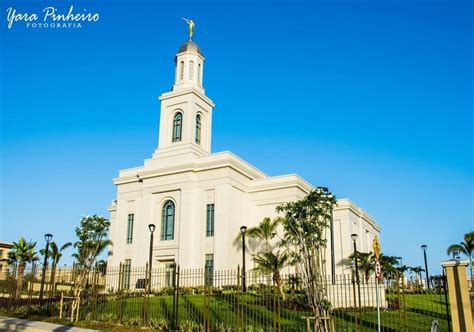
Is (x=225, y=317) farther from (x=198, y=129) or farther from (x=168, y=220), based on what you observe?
(x=198, y=129)

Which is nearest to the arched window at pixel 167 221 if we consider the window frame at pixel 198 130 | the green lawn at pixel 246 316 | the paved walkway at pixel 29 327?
the window frame at pixel 198 130

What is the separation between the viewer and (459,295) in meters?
12.0

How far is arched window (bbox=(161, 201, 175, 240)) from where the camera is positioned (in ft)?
107

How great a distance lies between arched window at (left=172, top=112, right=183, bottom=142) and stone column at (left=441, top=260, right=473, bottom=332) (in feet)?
82.7

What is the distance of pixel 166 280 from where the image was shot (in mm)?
31297

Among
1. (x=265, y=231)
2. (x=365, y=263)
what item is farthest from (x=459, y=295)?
(x=365, y=263)

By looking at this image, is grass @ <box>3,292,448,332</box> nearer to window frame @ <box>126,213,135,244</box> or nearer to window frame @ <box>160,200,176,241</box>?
window frame @ <box>160,200,176,241</box>

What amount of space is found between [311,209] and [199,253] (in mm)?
13955

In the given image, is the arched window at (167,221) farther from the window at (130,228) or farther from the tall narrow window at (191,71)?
the tall narrow window at (191,71)

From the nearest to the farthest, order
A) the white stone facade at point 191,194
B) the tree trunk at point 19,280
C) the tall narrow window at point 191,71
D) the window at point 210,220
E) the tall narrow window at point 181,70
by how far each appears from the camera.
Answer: the tree trunk at point 19,280
the white stone facade at point 191,194
the window at point 210,220
the tall narrow window at point 191,71
the tall narrow window at point 181,70

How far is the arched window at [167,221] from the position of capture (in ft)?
107

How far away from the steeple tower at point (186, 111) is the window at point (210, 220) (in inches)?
168

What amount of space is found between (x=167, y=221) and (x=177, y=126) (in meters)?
7.26

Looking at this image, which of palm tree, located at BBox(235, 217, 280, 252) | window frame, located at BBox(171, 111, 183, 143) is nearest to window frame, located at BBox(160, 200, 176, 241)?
palm tree, located at BBox(235, 217, 280, 252)
